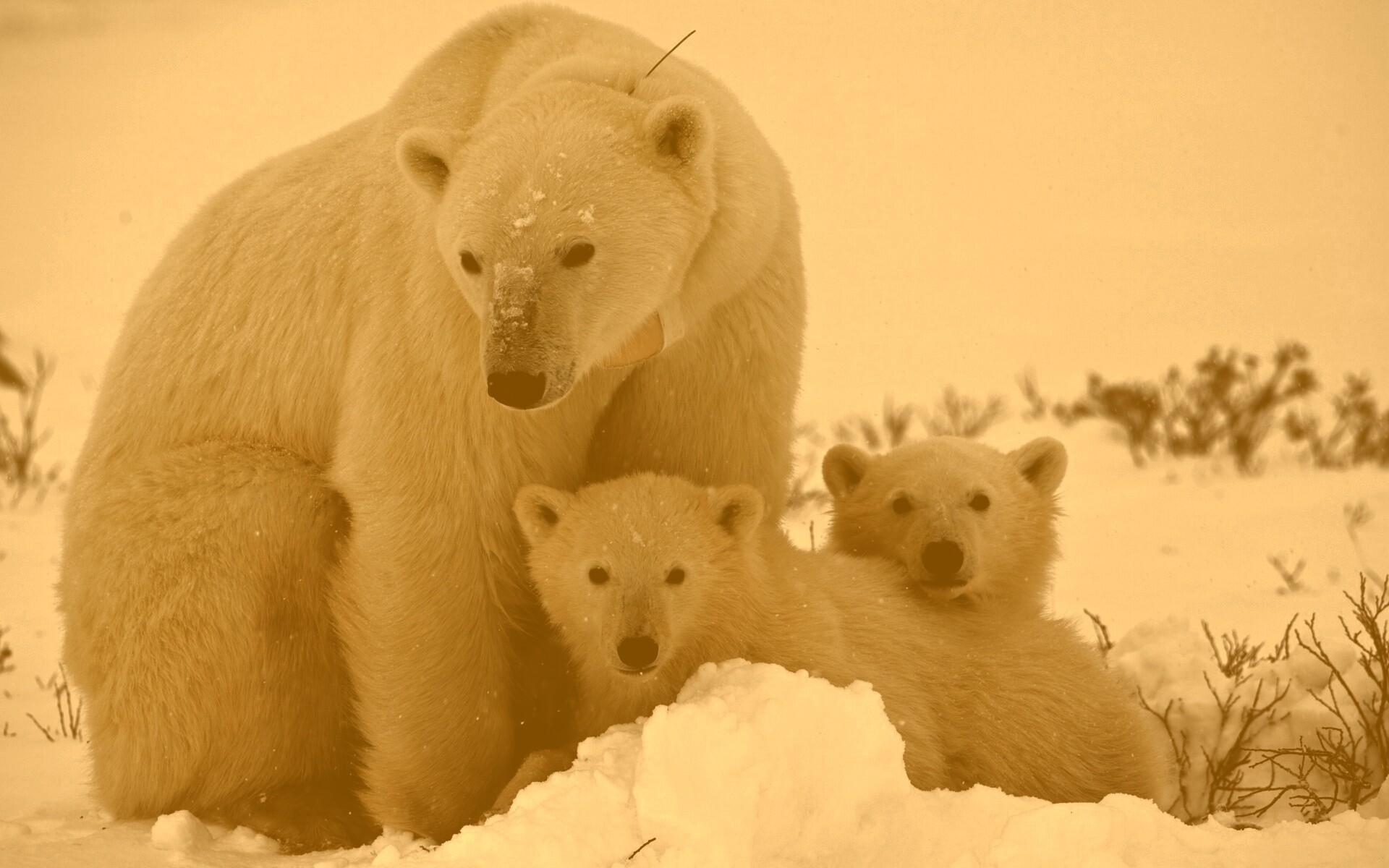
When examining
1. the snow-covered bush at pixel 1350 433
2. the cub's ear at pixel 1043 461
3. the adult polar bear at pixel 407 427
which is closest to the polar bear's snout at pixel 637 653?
the adult polar bear at pixel 407 427

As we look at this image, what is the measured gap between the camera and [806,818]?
2680 millimetres

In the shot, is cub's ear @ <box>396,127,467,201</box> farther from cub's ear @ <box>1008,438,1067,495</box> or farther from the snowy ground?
cub's ear @ <box>1008,438,1067,495</box>

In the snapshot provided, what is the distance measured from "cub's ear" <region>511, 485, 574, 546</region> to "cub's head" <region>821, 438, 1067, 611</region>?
118cm

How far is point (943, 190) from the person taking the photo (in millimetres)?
14297

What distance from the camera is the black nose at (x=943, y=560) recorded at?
12.5 feet

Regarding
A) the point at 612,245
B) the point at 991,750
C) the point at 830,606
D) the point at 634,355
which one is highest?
the point at 612,245

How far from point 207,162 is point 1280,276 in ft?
33.3

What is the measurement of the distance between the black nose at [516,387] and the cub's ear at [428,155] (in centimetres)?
74

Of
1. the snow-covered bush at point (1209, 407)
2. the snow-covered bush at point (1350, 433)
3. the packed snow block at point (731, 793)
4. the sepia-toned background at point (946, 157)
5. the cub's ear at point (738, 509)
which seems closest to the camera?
the packed snow block at point (731, 793)

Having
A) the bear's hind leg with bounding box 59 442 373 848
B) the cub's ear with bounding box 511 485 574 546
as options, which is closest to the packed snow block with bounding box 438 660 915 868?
the cub's ear with bounding box 511 485 574 546

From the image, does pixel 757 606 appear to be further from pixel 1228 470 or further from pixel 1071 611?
pixel 1228 470

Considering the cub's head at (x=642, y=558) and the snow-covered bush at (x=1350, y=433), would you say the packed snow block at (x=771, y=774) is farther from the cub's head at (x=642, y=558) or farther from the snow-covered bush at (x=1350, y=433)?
the snow-covered bush at (x=1350, y=433)

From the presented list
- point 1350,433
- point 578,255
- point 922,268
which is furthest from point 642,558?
point 922,268

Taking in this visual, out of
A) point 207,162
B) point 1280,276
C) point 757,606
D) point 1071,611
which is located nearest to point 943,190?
point 1280,276
